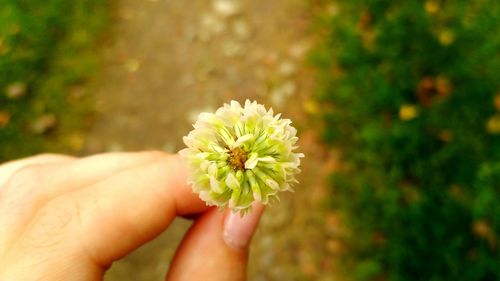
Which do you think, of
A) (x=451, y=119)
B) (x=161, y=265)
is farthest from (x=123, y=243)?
(x=451, y=119)

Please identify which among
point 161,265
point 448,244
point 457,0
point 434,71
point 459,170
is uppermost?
point 457,0

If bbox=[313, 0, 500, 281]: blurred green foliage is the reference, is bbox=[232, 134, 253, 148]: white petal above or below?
below

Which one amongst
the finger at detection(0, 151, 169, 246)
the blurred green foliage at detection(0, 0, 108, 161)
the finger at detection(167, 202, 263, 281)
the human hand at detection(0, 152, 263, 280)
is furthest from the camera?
the blurred green foliage at detection(0, 0, 108, 161)

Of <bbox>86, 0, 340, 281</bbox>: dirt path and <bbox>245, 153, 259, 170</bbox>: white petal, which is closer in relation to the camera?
<bbox>245, 153, 259, 170</bbox>: white petal

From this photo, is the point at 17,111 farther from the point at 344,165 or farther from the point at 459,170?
the point at 459,170

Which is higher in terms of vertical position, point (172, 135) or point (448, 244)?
point (172, 135)

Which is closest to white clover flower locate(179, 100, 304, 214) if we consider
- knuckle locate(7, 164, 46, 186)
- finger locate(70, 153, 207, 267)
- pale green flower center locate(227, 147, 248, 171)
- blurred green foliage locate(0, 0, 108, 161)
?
→ pale green flower center locate(227, 147, 248, 171)

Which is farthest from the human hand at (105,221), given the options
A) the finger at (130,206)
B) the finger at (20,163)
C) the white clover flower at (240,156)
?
the white clover flower at (240,156)

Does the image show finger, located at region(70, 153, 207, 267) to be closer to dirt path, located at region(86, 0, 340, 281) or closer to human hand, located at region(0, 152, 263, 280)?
human hand, located at region(0, 152, 263, 280)
